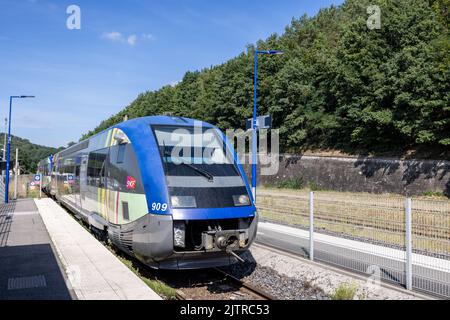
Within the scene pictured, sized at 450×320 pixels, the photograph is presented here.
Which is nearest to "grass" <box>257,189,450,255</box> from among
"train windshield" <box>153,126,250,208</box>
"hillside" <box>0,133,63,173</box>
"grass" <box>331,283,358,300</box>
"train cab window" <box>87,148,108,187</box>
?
"grass" <box>331,283,358,300</box>

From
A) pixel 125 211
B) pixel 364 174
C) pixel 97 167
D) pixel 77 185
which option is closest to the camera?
pixel 125 211

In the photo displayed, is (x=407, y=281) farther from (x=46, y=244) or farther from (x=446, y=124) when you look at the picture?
(x=446, y=124)

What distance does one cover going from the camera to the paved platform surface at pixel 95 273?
6.83m

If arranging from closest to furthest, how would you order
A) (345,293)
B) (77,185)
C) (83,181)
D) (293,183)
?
1. (345,293)
2. (83,181)
3. (77,185)
4. (293,183)

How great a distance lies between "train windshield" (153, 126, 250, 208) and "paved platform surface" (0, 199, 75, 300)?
2.60m

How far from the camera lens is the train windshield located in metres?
7.52

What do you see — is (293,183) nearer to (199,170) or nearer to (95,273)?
(199,170)

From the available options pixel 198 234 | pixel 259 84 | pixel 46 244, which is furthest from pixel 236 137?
pixel 198 234

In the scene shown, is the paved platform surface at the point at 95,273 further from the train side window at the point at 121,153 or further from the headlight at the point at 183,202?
the train side window at the point at 121,153

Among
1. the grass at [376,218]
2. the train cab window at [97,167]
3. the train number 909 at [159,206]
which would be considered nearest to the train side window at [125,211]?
the train number 909 at [159,206]

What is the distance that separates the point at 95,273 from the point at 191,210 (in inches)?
101

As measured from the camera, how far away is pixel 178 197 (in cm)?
739

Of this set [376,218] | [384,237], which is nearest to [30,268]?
[376,218]

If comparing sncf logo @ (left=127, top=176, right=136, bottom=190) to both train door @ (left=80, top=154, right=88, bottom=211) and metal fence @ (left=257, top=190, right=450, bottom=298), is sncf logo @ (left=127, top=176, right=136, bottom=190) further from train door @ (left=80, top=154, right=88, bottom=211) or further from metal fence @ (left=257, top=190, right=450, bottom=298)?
train door @ (left=80, top=154, right=88, bottom=211)
